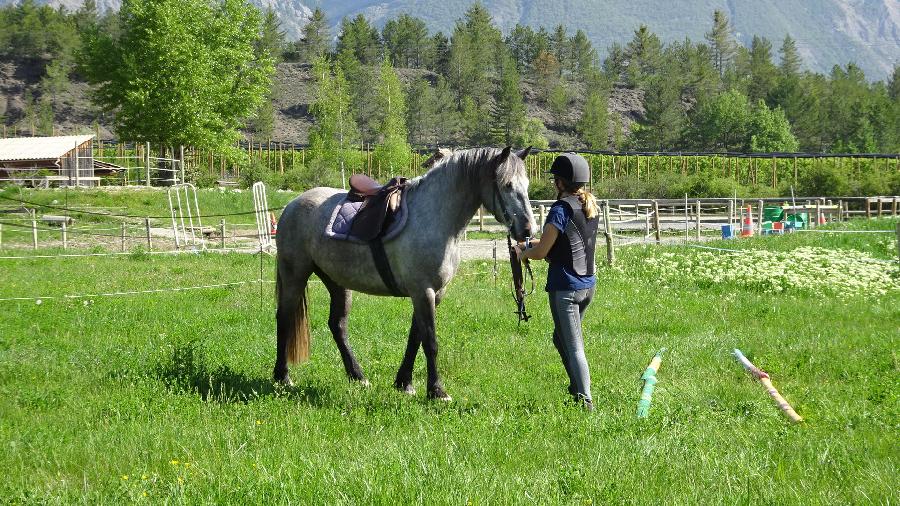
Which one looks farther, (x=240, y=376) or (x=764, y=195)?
(x=764, y=195)

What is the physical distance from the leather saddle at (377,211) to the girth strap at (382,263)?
0.31 feet

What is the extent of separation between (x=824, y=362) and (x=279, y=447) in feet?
20.4

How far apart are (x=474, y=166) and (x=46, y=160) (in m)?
47.3

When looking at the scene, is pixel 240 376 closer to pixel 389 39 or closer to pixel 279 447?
pixel 279 447

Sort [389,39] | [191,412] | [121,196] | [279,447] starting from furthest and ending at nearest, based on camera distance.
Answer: [389,39]
[121,196]
[191,412]
[279,447]

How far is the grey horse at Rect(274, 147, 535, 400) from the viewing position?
285 inches

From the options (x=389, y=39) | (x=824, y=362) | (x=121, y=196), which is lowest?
(x=824, y=362)

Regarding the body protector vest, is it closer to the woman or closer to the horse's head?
the woman

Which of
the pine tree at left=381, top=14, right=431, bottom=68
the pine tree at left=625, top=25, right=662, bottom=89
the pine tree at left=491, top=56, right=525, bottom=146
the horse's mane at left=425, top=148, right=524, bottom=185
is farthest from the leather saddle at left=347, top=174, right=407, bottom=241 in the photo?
the pine tree at left=625, top=25, right=662, bottom=89

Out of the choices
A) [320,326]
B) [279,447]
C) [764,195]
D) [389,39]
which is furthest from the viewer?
[389,39]

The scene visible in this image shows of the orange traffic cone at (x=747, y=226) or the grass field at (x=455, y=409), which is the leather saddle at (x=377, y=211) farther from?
the orange traffic cone at (x=747, y=226)

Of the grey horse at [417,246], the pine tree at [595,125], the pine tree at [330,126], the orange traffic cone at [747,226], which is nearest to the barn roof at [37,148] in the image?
the pine tree at [330,126]

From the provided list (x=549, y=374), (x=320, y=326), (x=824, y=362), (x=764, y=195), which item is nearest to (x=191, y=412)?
(x=549, y=374)

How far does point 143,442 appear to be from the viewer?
592 cm
